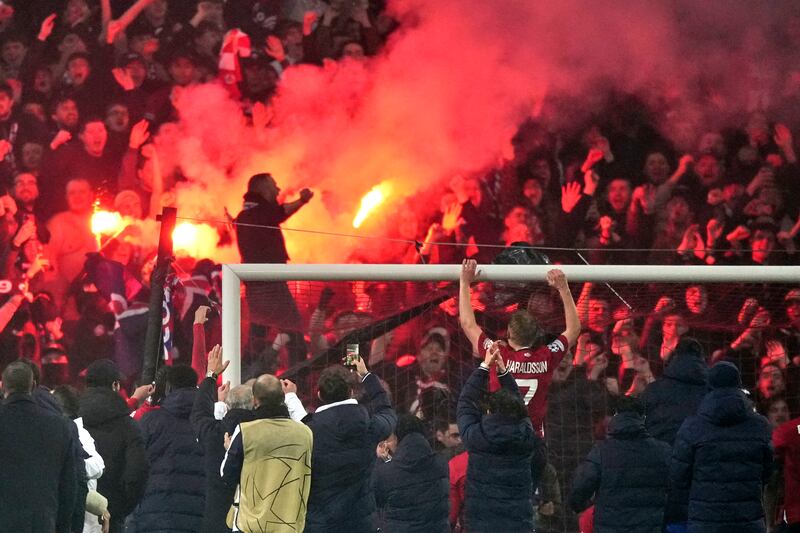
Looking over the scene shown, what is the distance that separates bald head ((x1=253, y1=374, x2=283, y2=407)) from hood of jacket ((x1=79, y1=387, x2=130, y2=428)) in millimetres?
627

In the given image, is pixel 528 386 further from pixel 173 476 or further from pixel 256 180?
pixel 256 180

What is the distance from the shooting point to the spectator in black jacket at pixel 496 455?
4.64 meters

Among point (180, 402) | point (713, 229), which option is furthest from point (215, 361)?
point (713, 229)

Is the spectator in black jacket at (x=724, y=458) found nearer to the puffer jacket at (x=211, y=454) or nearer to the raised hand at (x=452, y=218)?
the puffer jacket at (x=211, y=454)

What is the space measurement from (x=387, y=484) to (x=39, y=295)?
219 inches

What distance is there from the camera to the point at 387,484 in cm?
521

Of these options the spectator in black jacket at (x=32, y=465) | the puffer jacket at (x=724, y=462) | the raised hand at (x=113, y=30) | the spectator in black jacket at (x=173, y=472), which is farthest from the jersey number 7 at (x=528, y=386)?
the raised hand at (x=113, y=30)

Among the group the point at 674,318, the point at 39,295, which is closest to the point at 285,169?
the point at 39,295

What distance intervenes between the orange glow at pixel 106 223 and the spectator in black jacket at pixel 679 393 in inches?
229

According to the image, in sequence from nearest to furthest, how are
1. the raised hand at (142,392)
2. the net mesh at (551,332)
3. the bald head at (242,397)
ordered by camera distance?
the bald head at (242,397)
the raised hand at (142,392)
the net mesh at (551,332)

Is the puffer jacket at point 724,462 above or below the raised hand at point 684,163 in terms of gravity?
below

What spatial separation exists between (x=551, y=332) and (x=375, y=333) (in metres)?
1.16

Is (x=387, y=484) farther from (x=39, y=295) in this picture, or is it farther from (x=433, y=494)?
(x=39, y=295)

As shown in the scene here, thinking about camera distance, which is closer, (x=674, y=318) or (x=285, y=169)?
(x=674, y=318)
